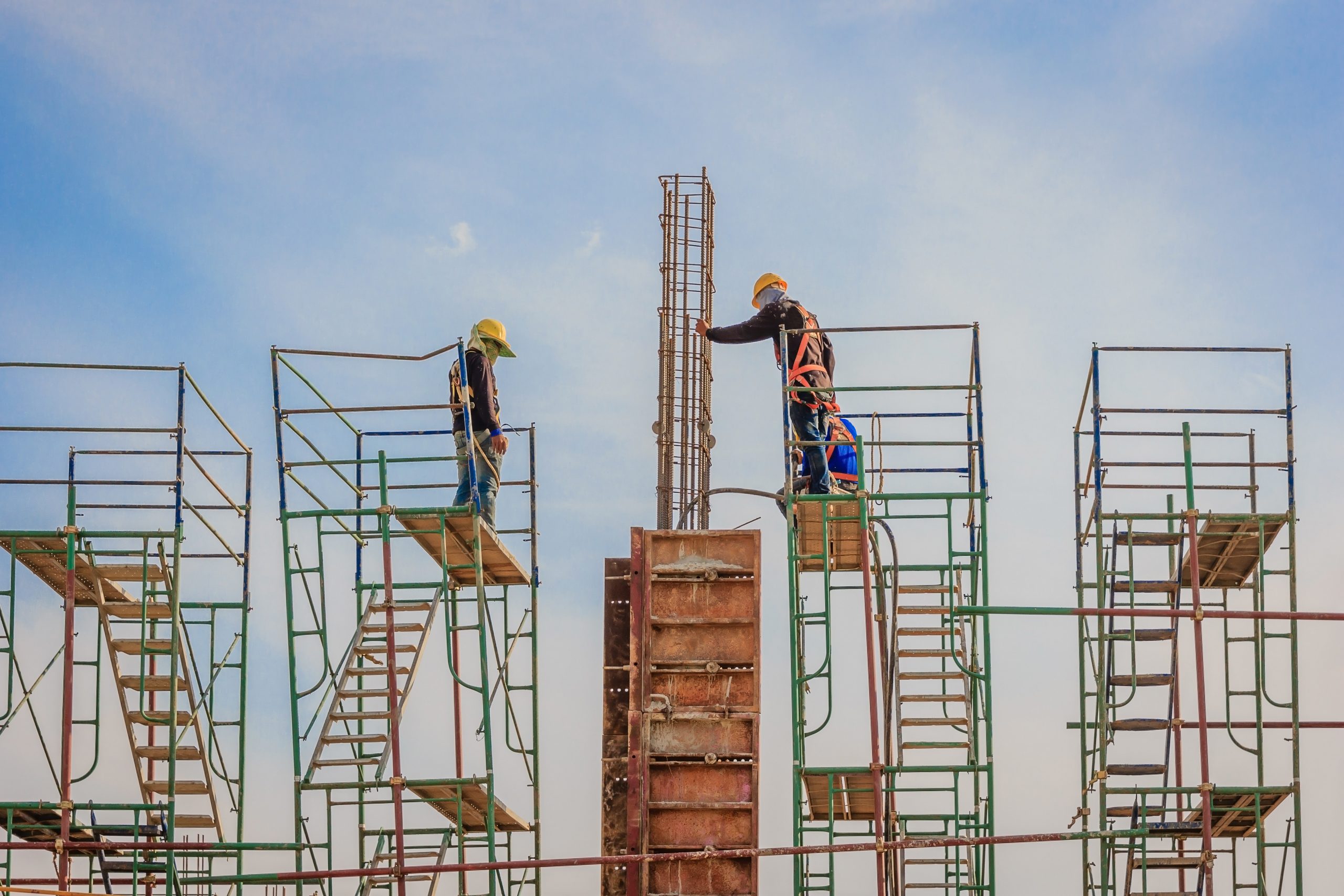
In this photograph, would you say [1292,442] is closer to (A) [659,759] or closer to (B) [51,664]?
(A) [659,759]

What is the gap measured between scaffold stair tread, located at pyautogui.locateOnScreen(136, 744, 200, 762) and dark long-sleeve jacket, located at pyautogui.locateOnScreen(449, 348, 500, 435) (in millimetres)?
4444

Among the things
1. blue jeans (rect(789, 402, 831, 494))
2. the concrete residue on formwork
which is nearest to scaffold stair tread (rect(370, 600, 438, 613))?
the concrete residue on formwork

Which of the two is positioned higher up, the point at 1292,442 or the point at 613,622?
the point at 1292,442

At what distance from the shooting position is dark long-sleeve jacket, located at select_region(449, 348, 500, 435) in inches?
798

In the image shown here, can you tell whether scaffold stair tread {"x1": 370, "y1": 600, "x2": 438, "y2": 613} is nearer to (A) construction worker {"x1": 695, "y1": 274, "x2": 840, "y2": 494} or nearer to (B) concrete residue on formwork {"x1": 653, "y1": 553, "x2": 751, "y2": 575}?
(B) concrete residue on formwork {"x1": 653, "y1": 553, "x2": 751, "y2": 575}

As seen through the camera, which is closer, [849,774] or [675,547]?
[849,774]

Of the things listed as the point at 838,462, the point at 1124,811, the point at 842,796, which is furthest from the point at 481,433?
the point at 1124,811

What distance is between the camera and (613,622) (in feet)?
69.1

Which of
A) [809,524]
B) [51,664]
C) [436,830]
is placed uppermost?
[809,524]

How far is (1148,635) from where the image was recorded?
19.8 meters

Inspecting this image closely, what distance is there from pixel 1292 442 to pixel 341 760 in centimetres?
1030

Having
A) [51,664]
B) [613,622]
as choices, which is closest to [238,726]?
[51,664]

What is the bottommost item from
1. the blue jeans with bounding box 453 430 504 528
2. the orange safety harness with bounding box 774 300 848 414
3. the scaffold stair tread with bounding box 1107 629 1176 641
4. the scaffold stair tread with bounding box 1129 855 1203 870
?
the scaffold stair tread with bounding box 1129 855 1203 870

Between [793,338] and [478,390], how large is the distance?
11.4 feet
